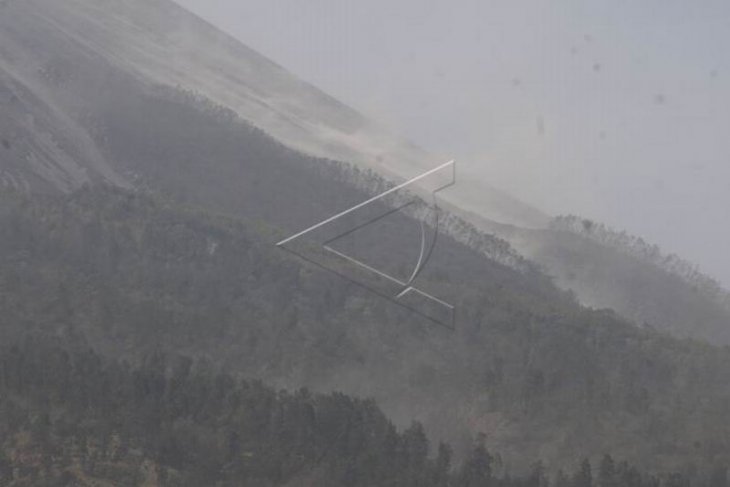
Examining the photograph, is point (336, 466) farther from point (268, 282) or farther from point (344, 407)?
point (268, 282)

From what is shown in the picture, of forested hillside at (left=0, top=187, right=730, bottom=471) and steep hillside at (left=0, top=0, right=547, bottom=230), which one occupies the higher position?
steep hillside at (left=0, top=0, right=547, bottom=230)

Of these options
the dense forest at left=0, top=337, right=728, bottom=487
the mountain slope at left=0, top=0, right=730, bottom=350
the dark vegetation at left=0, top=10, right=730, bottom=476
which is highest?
the mountain slope at left=0, top=0, right=730, bottom=350

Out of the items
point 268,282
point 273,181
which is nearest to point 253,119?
point 273,181

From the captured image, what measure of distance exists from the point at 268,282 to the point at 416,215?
42.1 m

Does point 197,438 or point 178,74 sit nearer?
point 197,438

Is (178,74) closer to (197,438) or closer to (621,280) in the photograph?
(621,280)

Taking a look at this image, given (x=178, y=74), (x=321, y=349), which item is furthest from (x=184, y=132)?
(x=321, y=349)

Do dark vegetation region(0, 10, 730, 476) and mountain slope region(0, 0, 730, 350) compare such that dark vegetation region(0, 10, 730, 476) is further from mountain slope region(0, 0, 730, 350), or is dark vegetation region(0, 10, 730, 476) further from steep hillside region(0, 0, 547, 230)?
steep hillside region(0, 0, 547, 230)

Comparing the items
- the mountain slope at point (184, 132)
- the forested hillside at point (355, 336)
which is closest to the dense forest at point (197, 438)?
the forested hillside at point (355, 336)

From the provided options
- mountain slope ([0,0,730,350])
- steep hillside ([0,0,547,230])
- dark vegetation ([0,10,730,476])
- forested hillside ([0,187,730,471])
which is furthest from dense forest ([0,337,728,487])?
steep hillside ([0,0,547,230])

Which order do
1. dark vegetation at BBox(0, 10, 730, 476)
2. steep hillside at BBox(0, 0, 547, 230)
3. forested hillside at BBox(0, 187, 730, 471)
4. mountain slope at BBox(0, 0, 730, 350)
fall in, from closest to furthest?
dark vegetation at BBox(0, 10, 730, 476) < forested hillside at BBox(0, 187, 730, 471) < mountain slope at BBox(0, 0, 730, 350) < steep hillside at BBox(0, 0, 547, 230)

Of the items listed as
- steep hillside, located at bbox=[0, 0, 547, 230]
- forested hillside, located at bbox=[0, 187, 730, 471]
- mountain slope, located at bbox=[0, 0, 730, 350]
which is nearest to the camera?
forested hillside, located at bbox=[0, 187, 730, 471]

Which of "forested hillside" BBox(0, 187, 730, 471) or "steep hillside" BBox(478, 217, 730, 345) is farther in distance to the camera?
"steep hillside" BBox(478, 217, 730, 345)

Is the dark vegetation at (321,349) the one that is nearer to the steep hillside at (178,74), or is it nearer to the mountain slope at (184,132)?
the mountain slope at (184,132)
